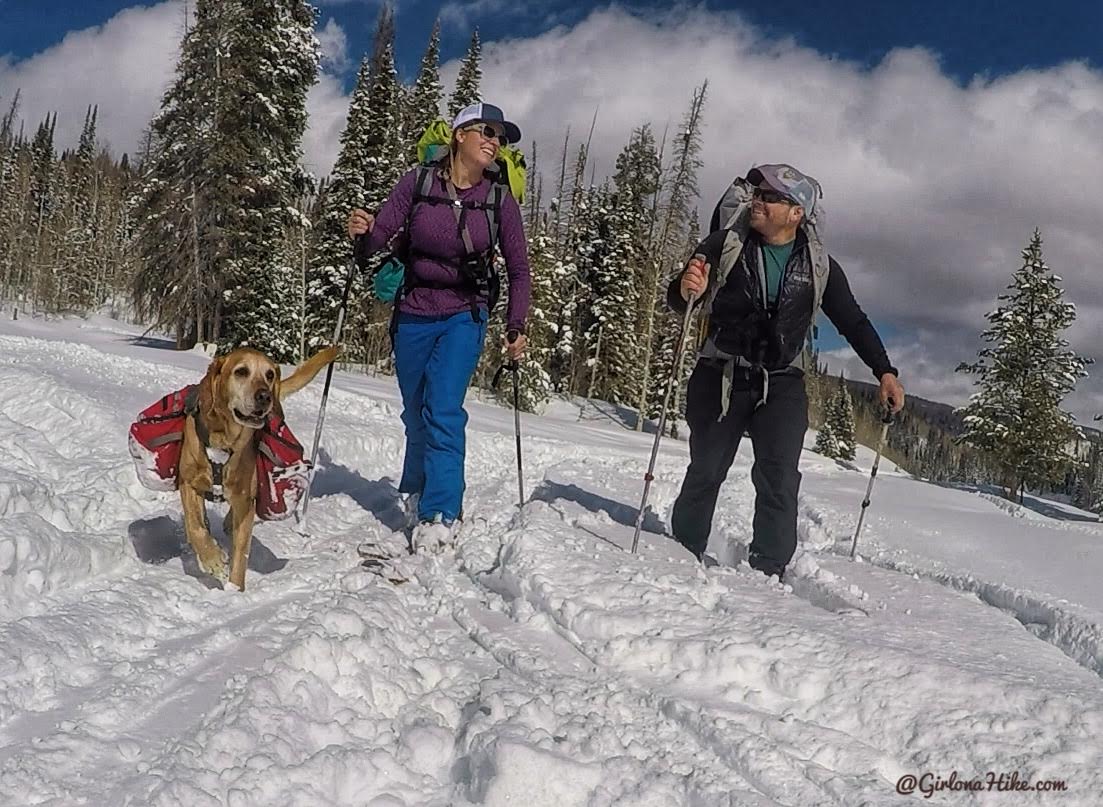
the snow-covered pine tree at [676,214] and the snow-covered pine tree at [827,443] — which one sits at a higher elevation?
the snow-covered pine tree at [676,214]

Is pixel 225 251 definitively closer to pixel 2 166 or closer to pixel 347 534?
pixel 347 534

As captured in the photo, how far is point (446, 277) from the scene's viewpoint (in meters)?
5.35

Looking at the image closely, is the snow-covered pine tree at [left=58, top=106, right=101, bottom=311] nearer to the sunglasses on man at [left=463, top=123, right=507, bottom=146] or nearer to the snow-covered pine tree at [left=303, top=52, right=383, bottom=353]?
the snow-covered pine tree at [left=303, top=52, right=383, bottom=353]

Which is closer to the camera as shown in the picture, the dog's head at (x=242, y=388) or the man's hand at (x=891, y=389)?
the dog's head at (x=242, y=388)

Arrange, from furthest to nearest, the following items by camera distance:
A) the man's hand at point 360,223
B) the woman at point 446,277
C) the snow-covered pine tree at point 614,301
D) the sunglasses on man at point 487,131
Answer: the snow-covered pine tree at point 614,301 < the man's hand at point 360,223 < the woman at point 446,277 < the sunglasses on man at point 487,131

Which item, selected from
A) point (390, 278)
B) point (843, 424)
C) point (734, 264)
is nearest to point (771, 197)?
point (734, 264)

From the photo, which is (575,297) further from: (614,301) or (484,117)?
(484,117)

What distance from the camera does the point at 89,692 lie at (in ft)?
8.58

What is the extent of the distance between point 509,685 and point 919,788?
55.2 inches

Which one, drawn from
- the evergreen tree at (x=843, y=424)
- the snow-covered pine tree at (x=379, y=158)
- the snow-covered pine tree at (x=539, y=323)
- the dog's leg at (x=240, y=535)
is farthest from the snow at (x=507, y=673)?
the evergreen tree at (x=843, y=424)

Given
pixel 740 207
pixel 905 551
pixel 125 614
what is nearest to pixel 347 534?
pixel 125 614

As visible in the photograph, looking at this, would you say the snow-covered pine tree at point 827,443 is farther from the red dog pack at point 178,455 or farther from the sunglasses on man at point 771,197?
the red dog pack at point 178,455

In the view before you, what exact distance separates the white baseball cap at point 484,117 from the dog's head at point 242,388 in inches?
Result: 79.7

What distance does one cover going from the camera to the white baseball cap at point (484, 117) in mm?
5121
